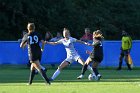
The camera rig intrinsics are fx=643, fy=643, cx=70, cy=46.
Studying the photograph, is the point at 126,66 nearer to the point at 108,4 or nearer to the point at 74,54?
the point at 74,54

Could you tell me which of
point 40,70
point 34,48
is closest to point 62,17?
point 34,48

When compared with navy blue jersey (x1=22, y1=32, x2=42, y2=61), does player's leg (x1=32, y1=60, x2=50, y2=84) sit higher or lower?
lower

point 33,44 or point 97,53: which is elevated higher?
point 33,44

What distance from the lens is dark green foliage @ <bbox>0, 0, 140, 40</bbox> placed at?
151 feet

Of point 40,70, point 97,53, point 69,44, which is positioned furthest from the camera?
point 97,53

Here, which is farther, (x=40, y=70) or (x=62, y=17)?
(x=62, y=17)

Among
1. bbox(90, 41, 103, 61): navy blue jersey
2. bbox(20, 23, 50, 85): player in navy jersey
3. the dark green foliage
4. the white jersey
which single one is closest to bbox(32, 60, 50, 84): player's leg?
bbox(20, 23, 50, 85): player in navy jersey

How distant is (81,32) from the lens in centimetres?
4962

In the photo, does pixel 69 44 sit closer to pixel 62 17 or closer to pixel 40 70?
pixel 40 70

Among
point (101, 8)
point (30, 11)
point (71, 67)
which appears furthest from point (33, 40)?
point (101, 8)

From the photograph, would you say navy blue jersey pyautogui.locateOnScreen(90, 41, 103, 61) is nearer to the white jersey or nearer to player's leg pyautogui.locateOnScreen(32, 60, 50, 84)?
the white jersey

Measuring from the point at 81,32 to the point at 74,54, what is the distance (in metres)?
26.1

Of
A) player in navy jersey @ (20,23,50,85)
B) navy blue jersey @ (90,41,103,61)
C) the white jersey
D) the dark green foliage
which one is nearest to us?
player in navy jersey @ (20,23,50,85)

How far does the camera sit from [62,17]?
161ft
